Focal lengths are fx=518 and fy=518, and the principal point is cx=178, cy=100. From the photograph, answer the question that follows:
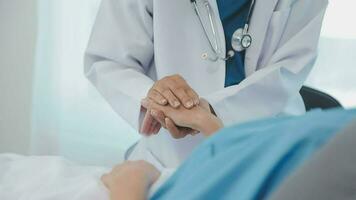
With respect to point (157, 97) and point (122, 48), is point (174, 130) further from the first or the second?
point (122, 48)

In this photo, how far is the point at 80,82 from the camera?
75.0 inches

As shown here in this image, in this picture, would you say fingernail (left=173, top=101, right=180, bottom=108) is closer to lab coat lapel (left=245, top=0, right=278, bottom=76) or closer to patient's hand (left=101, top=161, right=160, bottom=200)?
patient's hand (left=101, top=161, right=160, bottom=200)

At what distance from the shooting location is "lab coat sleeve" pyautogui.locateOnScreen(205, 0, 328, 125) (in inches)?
49.8

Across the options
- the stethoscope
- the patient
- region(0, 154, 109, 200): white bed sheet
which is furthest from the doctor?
the patient

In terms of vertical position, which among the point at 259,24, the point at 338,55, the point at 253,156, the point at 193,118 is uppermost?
the point at 253,156

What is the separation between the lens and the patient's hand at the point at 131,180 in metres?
0.86

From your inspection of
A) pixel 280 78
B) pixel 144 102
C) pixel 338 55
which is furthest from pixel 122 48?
pixel 338 55

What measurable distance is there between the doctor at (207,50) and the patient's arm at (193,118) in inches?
5.0

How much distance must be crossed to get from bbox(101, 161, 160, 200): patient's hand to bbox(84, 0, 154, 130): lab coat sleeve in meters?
0.32

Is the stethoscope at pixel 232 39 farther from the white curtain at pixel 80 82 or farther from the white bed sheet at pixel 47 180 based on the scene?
the white curtain at pixel 80 82

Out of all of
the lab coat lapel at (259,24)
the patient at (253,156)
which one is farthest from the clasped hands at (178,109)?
the patient at (253,156)

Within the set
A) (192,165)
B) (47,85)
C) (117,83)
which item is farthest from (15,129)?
(192,165)

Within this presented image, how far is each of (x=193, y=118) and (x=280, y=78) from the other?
280 mm

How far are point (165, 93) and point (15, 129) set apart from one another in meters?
1.04
